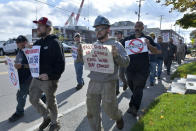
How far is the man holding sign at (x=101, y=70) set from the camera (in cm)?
327

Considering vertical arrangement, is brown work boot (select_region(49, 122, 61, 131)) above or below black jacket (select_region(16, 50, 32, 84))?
below

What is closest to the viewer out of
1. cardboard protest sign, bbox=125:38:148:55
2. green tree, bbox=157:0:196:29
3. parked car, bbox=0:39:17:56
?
cardboard protest sign, bbox=125:38:148:55

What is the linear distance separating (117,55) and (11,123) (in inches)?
109

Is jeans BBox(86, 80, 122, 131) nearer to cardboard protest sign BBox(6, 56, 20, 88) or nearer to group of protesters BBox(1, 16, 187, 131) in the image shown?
group of protesters BBox(1, 16, 187, 131)

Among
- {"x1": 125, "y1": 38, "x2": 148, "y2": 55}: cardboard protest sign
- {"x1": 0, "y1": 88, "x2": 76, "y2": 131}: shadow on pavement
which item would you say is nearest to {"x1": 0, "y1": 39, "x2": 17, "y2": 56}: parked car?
{"x1": 0, "y1": 88, "x2": 76, "y2": 131}: shadow on pavement

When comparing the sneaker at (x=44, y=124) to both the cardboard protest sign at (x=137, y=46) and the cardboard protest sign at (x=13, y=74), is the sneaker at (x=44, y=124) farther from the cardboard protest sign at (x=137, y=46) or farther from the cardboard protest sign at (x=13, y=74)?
the cardboard protest sign at (x=137, y=46)

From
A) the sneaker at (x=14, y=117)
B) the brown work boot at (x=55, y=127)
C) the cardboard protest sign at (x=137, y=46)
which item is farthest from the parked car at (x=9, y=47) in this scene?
Result: the brown work boot at (x=55, y=127)

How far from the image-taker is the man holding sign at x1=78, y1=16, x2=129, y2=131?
327cm

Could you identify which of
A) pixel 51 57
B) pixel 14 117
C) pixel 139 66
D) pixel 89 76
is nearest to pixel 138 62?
pixel 139 66

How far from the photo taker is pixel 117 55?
3143 mm

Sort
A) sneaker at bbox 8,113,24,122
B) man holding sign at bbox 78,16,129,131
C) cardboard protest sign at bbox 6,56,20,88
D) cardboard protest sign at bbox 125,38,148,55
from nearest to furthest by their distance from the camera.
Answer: man holding sign at bbox 78,16,129,131, cardboard protest sign at bbox 6,56,20,88, sneaker at bbox 8,113,24,122, cardboard protest sign at bbox 125,38,148,55

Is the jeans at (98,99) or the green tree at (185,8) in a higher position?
the green tree at (185,8)

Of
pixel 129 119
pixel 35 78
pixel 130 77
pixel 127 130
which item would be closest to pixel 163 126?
pixel 127 130

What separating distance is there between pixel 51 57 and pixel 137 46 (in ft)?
6.44
